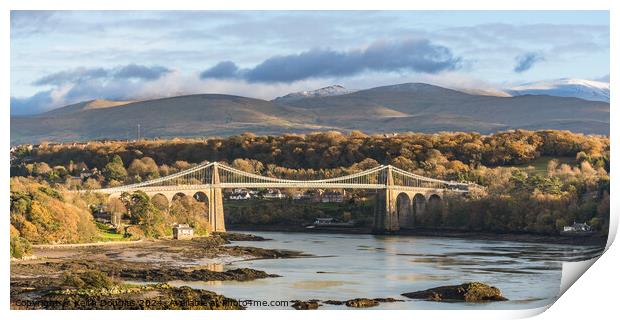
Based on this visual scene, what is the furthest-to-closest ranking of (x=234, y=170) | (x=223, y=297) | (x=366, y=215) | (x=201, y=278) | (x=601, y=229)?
(x=366, y=215)
(x=234, y=170)
(x=601, y=229)
(x=201, y=278)
(x=223, y=297)

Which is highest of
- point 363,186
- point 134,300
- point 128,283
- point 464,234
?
point 363,186

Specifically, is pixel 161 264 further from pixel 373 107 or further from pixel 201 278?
pixel 373 107

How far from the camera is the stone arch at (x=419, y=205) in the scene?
38416 mm

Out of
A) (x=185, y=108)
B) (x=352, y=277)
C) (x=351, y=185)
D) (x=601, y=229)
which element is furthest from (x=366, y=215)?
(x=352, y=277)

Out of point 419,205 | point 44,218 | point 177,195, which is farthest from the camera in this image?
point 419,205

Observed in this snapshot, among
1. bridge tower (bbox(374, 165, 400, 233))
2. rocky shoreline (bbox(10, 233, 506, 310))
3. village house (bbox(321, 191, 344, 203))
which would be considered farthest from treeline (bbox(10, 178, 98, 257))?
village house (bbox(321, 191, 344, 203))

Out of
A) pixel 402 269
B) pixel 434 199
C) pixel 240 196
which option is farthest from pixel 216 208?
pixel 402 269

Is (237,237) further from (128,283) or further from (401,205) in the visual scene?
(128,283)

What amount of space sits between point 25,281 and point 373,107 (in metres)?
22.7

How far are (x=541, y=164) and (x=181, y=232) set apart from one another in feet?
45.5

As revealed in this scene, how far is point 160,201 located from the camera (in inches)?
1218

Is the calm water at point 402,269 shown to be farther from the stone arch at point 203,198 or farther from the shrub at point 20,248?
the stone arch at point 203,198

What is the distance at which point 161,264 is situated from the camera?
2223 centimetres

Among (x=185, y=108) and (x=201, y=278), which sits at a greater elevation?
(x=185, y=108)
